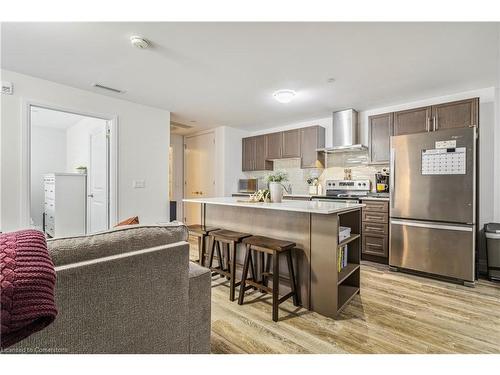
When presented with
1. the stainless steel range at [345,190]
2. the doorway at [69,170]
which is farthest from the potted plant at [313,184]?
the doorway at [69,170]

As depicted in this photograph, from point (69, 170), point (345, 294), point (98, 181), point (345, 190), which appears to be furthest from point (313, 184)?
point (69, 170)

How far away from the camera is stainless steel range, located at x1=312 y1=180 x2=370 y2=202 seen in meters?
3.82

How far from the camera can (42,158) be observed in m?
5.75

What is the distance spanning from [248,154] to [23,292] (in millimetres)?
4984

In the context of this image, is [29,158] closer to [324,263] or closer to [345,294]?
[324,263]

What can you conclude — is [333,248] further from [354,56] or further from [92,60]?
[92,60]

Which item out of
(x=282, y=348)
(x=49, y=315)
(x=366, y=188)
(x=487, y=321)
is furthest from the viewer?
(x=366, y=188)

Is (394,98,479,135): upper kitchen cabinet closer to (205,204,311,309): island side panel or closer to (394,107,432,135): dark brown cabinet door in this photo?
(394,107,432,135): dark brown cabinet door

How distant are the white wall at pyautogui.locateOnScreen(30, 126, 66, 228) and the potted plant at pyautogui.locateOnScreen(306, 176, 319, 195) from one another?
19.2ft

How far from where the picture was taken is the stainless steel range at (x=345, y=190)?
382 cm

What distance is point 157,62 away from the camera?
8.16 feet
